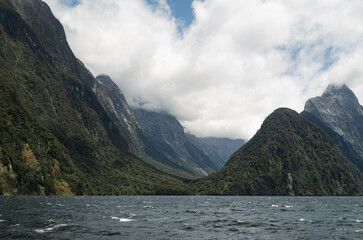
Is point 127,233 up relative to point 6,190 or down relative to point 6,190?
down

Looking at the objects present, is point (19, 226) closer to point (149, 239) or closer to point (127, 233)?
point (127, 233)

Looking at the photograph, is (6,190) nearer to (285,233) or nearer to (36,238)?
(36,238)

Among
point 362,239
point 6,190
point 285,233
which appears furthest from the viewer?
point 6,190

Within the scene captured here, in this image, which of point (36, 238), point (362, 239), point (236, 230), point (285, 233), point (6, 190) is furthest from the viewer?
point (6, 190)

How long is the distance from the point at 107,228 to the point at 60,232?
8.90 metres

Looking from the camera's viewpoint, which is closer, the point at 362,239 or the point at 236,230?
the point at 362,239

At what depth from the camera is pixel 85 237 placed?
149 feet

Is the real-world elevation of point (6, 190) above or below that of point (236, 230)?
above

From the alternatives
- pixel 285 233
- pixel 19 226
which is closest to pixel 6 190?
pixel 19 226

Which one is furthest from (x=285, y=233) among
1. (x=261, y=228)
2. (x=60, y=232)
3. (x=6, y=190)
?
(x=6, y=190)

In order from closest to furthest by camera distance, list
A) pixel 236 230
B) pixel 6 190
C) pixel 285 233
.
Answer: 1. pixel 285 233
2. pixel 236 230
3. pixel 6 190

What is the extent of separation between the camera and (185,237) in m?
48.1

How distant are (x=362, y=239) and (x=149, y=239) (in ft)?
106

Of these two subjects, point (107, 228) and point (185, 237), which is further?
point (107, 228)
